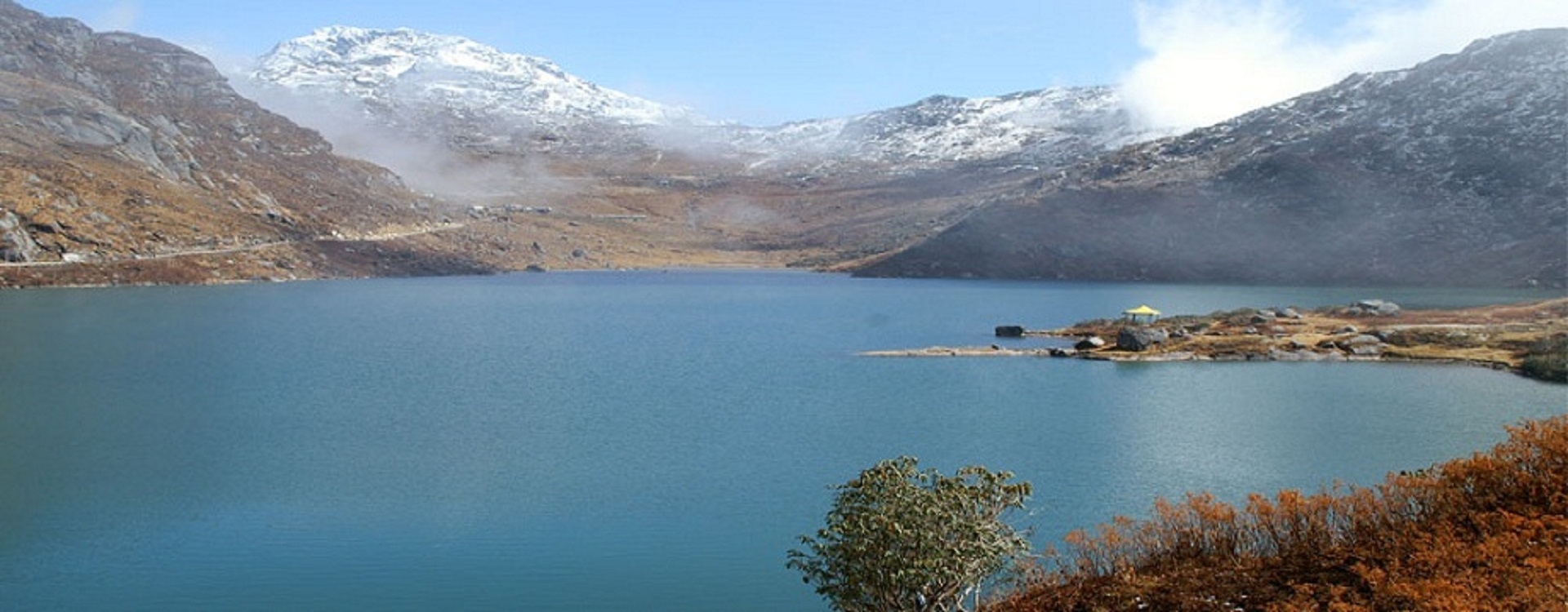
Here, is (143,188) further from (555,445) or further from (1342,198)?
(1342,198)

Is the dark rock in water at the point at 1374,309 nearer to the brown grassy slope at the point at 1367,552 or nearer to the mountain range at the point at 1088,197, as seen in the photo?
the mountain range at the point at 1088,197

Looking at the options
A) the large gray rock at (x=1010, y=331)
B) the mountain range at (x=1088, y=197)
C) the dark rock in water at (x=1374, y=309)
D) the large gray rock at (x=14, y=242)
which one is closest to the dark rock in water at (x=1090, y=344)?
the large gray rock at (x=1010, y=331)

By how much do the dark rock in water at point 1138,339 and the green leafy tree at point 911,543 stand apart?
194 feet

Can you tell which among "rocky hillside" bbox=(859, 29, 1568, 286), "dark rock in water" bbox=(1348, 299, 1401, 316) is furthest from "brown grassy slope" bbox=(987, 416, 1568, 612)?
"rocky hillside" bbox=(859, 29, 1568, 286)

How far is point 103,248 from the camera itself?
122 metres

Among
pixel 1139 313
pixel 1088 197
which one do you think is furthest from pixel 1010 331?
pixel 1088 197

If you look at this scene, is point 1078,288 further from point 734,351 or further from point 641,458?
point 641,458

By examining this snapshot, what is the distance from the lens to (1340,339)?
74.3 metres

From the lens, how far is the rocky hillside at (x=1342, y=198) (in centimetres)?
14012

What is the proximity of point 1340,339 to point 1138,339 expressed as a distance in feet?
42.9

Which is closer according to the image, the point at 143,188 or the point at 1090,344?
the point at 1090,344

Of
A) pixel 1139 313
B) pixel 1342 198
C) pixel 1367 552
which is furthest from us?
pixel 1342 198

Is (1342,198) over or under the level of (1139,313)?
over

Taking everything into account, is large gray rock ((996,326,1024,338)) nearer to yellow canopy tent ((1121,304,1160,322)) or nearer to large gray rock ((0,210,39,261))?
yellow canopy tent ((1121,304,1160,322))
